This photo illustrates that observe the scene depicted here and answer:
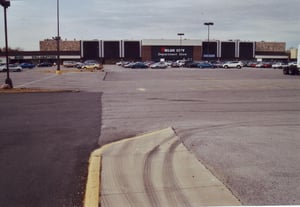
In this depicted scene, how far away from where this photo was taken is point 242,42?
12094cm

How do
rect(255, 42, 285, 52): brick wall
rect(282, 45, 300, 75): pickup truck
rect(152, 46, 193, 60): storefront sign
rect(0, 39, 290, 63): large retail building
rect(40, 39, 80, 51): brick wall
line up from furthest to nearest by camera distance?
rect(255, 42, 285, 52): brick wall, rect(40, 39, 80, 51): brick wall, rect(152, 46, 193, 60): storefront sign, rect(0, 39, 290, 63): large retail building, rect(282, 45, 300, 75): pickup truck

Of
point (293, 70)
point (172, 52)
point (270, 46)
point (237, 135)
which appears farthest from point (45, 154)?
point (270, 46)

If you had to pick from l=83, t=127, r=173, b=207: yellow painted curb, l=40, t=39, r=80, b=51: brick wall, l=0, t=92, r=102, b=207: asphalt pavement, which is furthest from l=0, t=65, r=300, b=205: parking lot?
l=40, t=39, r=80, b=51: brick wall

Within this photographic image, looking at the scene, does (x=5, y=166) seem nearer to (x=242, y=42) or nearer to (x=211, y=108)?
(x=211, y=108)

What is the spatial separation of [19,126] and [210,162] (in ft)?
20.0

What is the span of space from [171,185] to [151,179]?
394 mm

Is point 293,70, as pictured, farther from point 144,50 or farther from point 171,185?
point 144,50

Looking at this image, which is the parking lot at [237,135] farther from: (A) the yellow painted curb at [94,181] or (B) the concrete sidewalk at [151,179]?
(A) the yellow painted curb at [94,181]

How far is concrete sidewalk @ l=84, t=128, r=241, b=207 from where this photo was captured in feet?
15.9

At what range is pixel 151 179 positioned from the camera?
18.5ft

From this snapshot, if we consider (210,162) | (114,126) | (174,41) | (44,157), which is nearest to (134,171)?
(210,162)

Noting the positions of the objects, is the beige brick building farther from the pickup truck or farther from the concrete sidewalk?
the concrete sidewalk

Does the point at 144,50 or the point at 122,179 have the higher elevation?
the point at 144,50

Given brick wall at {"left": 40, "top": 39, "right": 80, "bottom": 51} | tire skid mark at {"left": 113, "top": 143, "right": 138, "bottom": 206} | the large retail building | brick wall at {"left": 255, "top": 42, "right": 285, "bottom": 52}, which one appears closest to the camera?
tire skid mark at {"left": 113, "top": 143, "right": 138, "bottom": 206}
